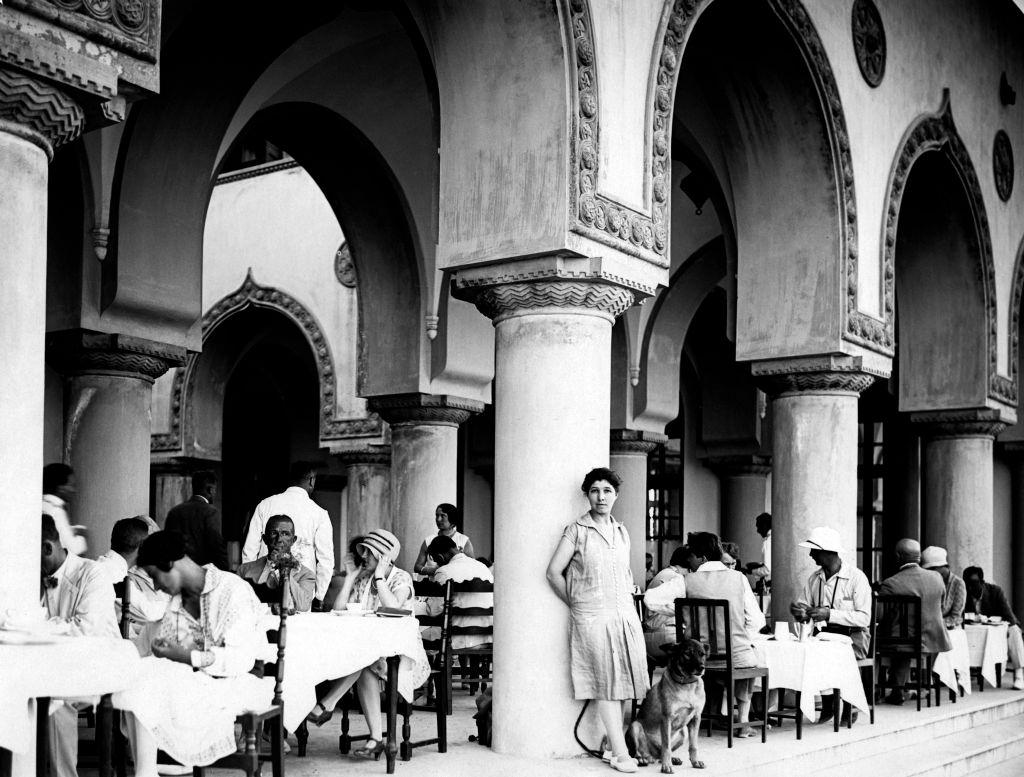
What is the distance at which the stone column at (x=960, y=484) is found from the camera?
12.2 m

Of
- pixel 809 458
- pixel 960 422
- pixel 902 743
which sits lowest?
pixel 902 743

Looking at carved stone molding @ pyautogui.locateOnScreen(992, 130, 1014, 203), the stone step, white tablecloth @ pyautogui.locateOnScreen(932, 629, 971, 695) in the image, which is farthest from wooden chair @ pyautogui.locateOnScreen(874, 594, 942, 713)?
carved stone molding @ pyautogui.locateOnScreen(992, 130, 1014, 203)

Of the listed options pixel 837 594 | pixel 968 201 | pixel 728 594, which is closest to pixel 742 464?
pixel 968 201

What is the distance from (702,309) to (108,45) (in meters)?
15.5

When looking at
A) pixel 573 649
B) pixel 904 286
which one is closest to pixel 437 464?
pixel 904 286

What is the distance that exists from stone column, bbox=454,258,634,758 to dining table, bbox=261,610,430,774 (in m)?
0.51

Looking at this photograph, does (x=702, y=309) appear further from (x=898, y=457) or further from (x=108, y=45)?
(x=108, y=45)

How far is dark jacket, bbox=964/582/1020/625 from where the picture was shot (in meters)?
11.9

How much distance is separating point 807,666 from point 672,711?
1.70 meters

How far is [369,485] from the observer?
15586 millimetres

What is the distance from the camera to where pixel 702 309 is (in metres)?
19.2

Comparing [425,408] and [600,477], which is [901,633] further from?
[425,408]

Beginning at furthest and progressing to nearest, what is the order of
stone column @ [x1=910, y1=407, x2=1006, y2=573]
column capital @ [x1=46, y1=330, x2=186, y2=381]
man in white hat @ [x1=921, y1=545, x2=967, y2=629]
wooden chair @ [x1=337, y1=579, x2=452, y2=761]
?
stone column @ [x1=910, y1=407, x2=1006, y2=573] → man in white hat @ [x1=921, y1=545, x2=967, y2=629] → column capital @ [x1=46, y1=330, x2=186, y2=381] → wooden chair @ [x1=337, y1=579, x2=452, y2=761]

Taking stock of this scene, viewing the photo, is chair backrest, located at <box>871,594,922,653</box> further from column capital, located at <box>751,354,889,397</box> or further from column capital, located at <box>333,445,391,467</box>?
column capital, located at <box>333,445,391,467</box>
